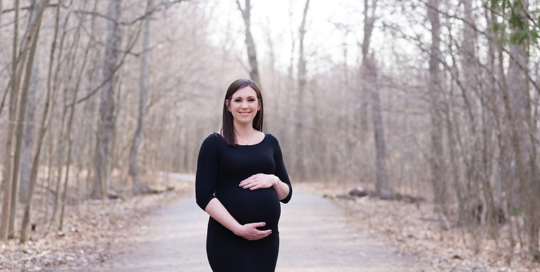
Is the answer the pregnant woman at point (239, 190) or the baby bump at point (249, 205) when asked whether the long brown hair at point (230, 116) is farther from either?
the baby bump at point (249, 205)

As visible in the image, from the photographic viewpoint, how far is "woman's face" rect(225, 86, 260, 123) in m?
2.62

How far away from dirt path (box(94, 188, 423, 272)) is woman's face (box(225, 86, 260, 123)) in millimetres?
3526

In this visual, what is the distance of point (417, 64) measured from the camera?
33.2ft

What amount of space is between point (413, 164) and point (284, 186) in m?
13.2

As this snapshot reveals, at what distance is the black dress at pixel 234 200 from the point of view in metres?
2.49

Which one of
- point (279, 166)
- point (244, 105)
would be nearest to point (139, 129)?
point (279, 166)

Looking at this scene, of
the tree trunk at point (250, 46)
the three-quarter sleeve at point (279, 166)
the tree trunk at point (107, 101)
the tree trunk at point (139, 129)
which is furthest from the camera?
the tree trunk at point (250, 46)

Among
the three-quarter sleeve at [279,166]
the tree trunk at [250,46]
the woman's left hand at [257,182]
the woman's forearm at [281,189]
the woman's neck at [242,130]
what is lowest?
the woman's forearm at [281,189]

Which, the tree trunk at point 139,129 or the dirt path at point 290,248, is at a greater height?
the tree trunk at point 139,129

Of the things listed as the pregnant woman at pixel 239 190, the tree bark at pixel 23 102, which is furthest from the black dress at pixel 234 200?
the tree bark at pixel 23 102

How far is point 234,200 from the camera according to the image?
2.53 meters

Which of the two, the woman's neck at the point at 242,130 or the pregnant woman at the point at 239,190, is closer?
the pregnant woman at the point at 239,190

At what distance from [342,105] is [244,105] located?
24485 millimetres

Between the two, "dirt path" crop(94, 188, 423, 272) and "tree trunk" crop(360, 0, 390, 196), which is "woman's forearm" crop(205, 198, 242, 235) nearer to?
"dirt path" crop(94, 188, 423, 272)
